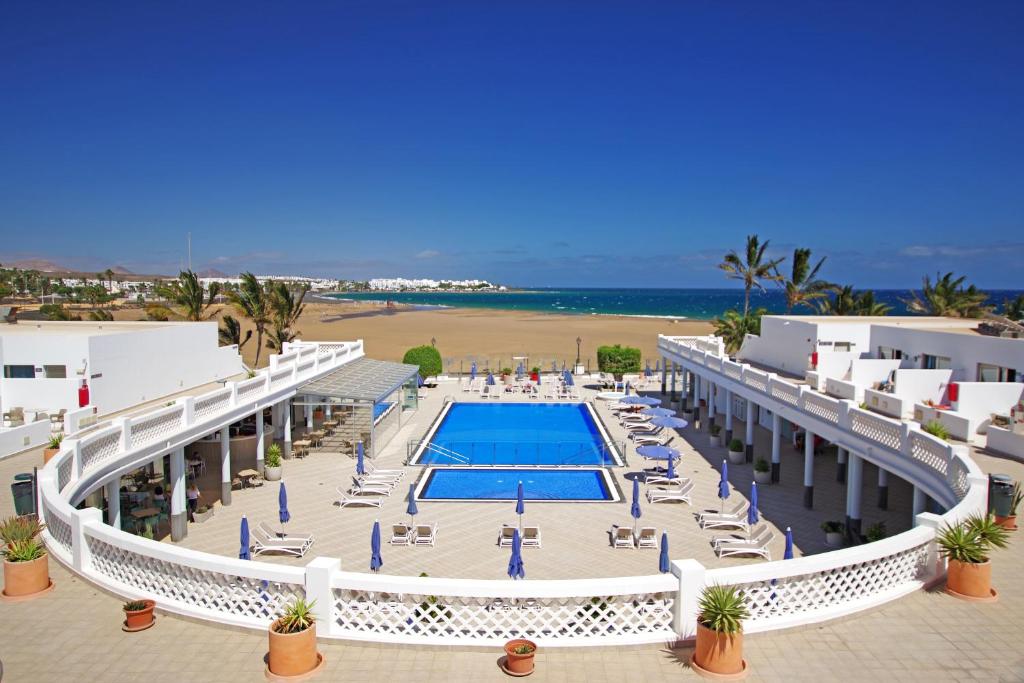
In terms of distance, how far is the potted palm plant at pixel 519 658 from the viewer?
686cm

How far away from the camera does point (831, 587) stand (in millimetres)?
8219

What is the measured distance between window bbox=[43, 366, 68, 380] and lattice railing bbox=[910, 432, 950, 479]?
75.7ft

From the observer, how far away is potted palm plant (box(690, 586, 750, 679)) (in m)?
6.84

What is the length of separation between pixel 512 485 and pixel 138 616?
15691mm

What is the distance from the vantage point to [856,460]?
52.9 ft

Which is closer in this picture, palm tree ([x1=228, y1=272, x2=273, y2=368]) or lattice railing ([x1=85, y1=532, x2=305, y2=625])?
lattice railing ([x1=85, y1=532, x2=305, y2=625])

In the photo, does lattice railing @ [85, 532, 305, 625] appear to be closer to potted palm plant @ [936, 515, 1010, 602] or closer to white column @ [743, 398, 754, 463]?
potted palm plant @ [936, 515, 1010, 602]

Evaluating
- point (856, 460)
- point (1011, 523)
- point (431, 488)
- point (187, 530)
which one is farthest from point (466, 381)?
point (1011, 523)

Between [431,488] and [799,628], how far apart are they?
15.7m

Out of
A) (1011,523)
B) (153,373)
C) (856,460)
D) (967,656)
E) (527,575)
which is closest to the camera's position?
(967,656)

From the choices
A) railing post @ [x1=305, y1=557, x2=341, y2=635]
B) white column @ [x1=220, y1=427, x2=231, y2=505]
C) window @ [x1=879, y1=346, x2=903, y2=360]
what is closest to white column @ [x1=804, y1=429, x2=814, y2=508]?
window @ [x1=879, y1=346, x2=903, y2=360]

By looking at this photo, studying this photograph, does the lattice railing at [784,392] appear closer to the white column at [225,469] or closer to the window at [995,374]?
the window at [995,374]

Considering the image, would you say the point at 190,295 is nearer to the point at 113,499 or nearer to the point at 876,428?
the point at 113,499

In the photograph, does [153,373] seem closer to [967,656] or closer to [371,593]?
[371,593]
